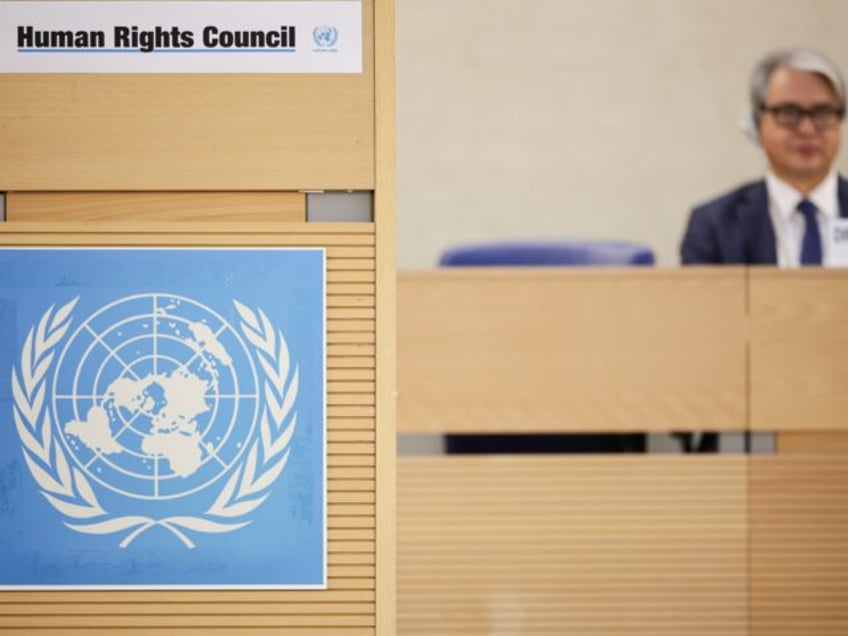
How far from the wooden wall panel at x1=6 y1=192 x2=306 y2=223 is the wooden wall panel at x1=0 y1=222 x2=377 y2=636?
0.02 m

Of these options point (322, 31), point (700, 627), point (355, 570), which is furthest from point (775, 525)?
point (322, 31)

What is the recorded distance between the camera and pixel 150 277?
1.81 m

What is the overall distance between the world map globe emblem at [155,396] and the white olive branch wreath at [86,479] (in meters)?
0.02

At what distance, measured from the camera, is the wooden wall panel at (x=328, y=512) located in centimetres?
179

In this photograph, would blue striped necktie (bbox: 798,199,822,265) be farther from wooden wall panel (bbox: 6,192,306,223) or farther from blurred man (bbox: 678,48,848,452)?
wooden wall panel (bbox: 6,192,306,223)

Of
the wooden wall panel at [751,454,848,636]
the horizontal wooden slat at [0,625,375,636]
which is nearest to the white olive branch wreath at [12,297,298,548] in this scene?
the horizontal wooden slat at [0,625,375,636]

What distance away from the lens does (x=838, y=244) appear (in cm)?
407

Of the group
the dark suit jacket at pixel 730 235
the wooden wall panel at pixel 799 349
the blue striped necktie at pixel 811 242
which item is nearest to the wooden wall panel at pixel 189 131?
the wooden wall panel at pixel 799 349

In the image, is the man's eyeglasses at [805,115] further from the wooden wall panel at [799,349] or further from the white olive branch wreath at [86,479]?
the white olive branch wreath at [86,479]

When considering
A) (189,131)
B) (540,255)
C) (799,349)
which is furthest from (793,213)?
(189,131)

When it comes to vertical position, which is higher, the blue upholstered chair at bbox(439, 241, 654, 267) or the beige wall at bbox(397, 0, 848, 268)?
the beige wall at bbox(397, 0, 848, 268)

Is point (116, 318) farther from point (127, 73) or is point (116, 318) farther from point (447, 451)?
point (447, 451)

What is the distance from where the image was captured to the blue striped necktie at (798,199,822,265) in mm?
4109

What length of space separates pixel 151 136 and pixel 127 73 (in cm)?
10
